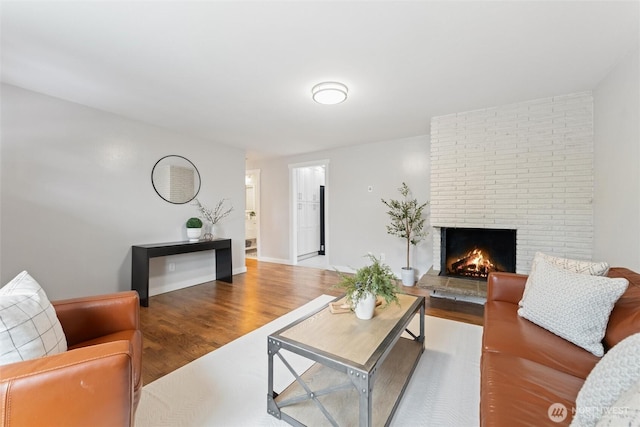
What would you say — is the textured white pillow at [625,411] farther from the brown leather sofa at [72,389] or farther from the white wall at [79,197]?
the white wall at [79,197]

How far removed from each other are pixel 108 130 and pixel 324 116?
2.67m

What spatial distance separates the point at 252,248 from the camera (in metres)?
7.22

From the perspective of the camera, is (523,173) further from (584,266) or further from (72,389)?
(72,389)

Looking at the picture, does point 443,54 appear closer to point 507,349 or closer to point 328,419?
point 507,349

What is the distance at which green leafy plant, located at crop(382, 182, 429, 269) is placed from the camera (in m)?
4.07

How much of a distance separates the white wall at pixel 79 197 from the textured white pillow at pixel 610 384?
A: 4195 millimetres

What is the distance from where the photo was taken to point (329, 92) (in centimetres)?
251

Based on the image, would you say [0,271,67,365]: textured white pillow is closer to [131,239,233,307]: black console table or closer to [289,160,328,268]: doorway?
[131,239,233,307]: black console table

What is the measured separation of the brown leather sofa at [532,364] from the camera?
0.97 m

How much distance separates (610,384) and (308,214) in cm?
566

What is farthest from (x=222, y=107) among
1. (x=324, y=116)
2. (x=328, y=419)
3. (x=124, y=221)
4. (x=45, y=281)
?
(x=328, y=419)

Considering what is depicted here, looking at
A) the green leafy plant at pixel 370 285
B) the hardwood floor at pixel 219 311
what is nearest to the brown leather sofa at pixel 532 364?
the green leafy plant at pixel 370 285

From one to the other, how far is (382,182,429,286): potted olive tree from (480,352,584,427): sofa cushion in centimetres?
274

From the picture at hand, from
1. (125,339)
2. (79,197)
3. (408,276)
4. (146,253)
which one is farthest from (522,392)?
(79,197)
